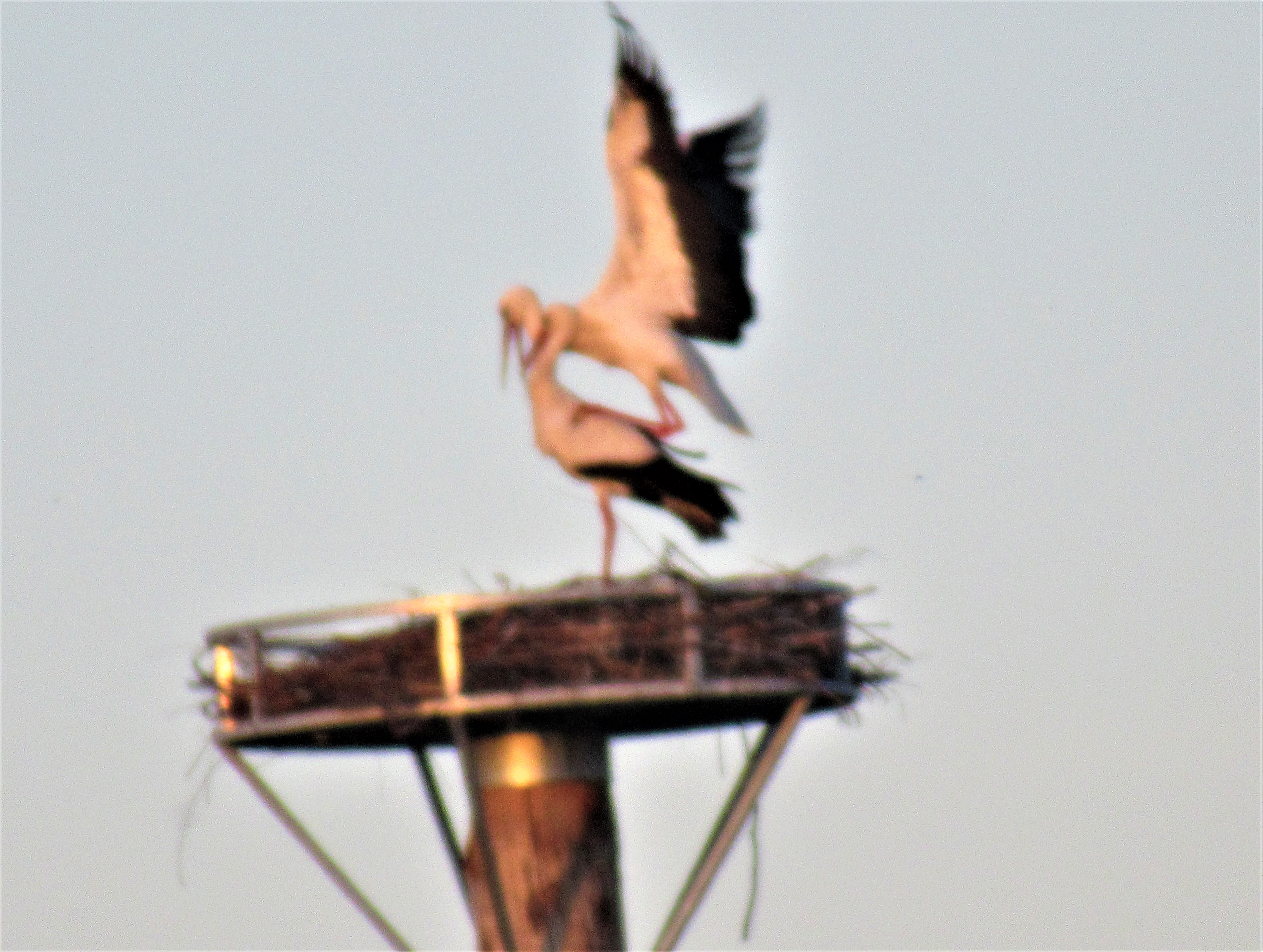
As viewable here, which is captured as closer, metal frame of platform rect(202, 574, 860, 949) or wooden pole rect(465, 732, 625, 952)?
metal frame of platform rect(202, 574, 860, 949)

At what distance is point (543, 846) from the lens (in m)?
16.8

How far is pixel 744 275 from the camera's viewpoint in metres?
17.4

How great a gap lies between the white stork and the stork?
0.56 metres

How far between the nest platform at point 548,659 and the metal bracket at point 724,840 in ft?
0.86

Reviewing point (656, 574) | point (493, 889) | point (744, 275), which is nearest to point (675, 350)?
point (744, 275)

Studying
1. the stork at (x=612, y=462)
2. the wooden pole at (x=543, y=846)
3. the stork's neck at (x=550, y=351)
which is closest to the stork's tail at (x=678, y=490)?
the stork at (x=612, y=462)

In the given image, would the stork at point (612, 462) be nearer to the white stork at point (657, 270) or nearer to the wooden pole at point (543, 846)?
the white stork at point (657, 270)

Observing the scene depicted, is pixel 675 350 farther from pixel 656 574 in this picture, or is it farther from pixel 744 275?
pixel 656 574

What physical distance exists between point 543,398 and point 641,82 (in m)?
1.95

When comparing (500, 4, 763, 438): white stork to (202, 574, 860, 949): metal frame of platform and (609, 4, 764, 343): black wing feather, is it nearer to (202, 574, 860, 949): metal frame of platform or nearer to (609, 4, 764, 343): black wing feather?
(609, 4, 764, 343): black wing feather

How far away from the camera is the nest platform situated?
15148mm

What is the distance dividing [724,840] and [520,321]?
3.00 metres

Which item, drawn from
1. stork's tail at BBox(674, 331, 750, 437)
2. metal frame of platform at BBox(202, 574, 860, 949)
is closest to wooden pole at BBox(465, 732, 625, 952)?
metal frame of platform at BBox(202, 574, 860, 949)

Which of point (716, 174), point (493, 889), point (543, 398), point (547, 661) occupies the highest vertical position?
point (716, 174)
